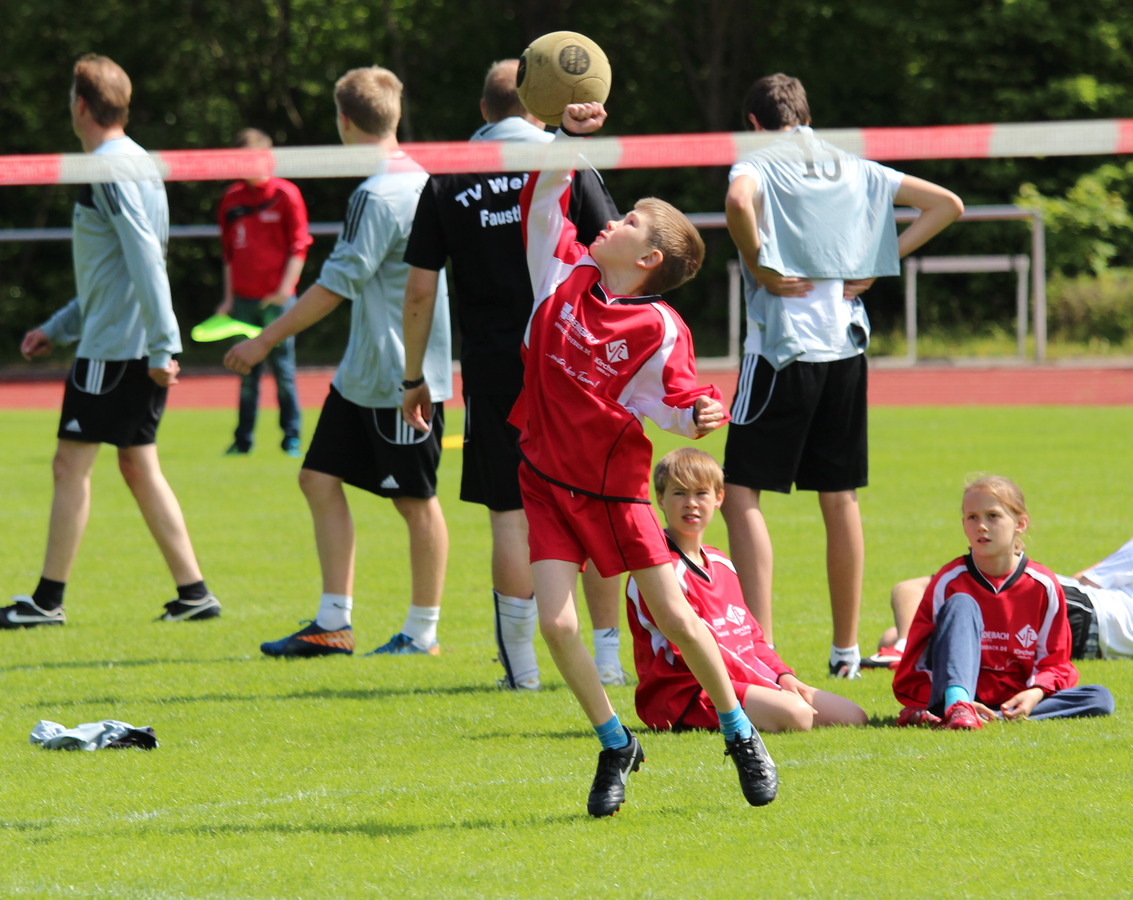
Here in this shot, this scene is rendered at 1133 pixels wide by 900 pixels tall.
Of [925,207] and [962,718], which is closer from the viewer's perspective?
[962,718]

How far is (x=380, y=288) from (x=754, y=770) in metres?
3.12


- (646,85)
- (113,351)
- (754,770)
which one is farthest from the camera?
(646,85)

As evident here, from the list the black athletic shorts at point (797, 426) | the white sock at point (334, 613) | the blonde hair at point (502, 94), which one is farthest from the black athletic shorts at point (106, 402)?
the black athletic shorts at point (797, 426)

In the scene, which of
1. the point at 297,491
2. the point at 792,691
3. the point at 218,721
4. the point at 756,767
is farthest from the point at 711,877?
the point at 297,491

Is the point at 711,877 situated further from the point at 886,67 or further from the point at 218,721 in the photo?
the point at 886,67

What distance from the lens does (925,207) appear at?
6066 mm

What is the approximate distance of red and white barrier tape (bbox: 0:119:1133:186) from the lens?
16.1 ft

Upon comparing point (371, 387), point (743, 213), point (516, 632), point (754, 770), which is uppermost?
point (743, 213)

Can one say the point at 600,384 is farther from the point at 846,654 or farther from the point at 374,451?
the point at 374,451

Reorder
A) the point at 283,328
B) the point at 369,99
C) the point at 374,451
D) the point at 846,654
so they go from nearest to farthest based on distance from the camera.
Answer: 1. the point at 846,654
2. the point at 283,328
3. the point at 369,99
4. the point at 374,451

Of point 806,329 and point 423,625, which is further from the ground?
point 806,329

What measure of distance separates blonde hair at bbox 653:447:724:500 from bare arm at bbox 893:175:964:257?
1.33 metres

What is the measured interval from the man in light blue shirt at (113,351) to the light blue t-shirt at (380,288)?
964mm

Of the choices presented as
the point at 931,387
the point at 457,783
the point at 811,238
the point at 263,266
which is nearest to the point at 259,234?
the point at 263,266
